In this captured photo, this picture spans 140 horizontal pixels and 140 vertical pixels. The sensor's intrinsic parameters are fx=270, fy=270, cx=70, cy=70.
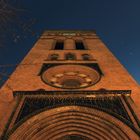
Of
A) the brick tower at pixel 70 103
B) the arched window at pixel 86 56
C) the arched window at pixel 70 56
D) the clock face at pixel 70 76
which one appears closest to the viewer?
the brick tower at pixel 70 103

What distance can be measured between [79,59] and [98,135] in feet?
23.3

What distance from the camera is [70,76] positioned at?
14469 mm

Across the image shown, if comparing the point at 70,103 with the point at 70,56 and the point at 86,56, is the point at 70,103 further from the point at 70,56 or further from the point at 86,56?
the point at 70,56

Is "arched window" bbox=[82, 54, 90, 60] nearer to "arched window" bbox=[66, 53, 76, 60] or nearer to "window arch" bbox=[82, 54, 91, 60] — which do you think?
"window arch" bbox=[82, 54, 91, 60]

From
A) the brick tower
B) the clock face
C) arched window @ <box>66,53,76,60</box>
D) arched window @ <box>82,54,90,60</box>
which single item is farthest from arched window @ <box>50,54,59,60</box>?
the clock face

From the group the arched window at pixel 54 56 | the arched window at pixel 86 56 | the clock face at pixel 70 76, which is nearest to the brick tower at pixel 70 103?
the clock face at pixel 70 76

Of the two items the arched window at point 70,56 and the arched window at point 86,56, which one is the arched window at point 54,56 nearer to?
the arched window at point 70,56

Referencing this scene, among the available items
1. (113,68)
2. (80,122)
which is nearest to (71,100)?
(80,122)

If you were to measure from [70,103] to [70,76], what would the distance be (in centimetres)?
428

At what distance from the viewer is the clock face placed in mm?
13477

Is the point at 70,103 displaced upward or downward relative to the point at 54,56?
downward

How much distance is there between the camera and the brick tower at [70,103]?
9.23m

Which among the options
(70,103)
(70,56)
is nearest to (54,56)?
(70,56)

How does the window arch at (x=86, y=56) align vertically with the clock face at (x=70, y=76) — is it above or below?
above
